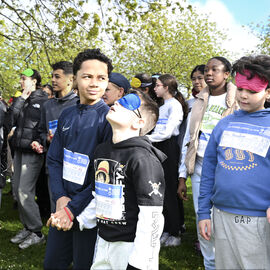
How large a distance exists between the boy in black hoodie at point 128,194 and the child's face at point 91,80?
0.44m

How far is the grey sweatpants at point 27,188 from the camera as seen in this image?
4910 mm

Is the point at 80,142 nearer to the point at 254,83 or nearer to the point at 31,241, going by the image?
the point at 254,83

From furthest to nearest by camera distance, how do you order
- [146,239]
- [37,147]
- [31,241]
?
1. [31,241]
2. [37,147]
3. [146,239]

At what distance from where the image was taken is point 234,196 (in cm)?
239

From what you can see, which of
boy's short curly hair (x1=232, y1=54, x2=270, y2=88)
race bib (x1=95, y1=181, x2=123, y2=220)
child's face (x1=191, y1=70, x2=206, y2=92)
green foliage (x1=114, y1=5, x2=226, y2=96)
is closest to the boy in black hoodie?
race bib (x1=95, y1=181, x2=123, y2=220)

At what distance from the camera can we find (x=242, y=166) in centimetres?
239

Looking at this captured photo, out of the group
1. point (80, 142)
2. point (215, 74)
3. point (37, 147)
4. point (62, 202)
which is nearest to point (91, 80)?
point (80, 142)

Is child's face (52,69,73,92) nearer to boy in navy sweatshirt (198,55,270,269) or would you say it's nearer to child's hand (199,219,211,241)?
boy in navy sweatshirt (198,55,270,269)

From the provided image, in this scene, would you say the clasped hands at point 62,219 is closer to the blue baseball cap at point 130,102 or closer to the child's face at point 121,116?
the child's face at point 121,116

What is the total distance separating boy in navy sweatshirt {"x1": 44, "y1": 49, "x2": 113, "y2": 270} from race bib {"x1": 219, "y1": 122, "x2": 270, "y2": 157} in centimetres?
87

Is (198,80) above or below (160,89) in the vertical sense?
above

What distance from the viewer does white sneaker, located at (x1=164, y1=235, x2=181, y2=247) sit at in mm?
5008

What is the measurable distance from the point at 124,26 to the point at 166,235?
5.01m

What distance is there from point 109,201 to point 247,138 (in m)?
1.04
